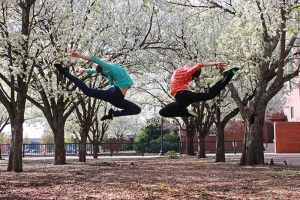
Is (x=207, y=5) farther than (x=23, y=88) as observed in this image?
Yes

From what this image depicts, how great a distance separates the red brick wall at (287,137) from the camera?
124ft

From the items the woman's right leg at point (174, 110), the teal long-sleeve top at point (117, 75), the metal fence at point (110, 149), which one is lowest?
the metal fence at point (110, 149)

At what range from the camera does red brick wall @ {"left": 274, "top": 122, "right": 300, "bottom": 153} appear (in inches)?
1494

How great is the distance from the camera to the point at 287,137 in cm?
3819

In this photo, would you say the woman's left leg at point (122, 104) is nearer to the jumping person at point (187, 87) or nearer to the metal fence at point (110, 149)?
the jumping person at point (187, 87)

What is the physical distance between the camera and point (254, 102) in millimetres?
17875

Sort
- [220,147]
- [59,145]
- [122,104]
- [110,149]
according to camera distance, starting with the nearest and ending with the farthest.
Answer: [122,104] < [59,145] < [220,147] < [110,149]

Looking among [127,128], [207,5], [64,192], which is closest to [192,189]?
[64,192]

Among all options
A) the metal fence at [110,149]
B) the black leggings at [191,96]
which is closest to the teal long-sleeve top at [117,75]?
the black leggings at [191,96]

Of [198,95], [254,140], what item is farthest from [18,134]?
[254,140]

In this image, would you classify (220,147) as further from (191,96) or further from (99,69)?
(99,69)

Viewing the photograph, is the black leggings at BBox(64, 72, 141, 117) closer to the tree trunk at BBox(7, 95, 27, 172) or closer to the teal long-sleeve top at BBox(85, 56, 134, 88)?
the teal long-sleeve top at BBox(85, 56, 134, 88)

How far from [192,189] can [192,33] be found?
50.3 feet

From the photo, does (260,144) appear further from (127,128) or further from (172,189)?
(127,128)
